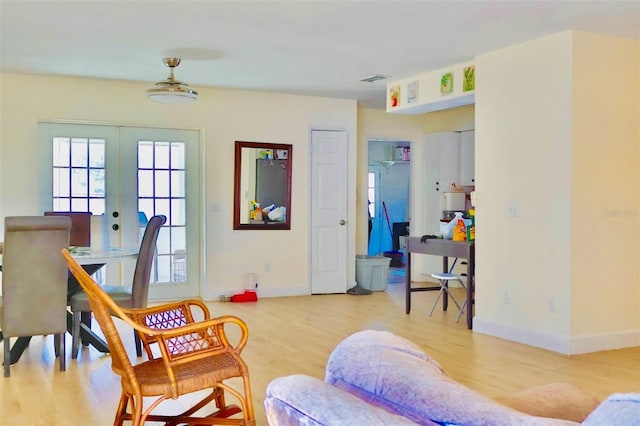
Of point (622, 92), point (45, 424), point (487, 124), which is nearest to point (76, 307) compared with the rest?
point (45, 424)

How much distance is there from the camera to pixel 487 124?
5.51 metres

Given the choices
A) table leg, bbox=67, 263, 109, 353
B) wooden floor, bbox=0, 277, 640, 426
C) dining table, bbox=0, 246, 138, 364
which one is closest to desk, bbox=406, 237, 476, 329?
wooden floor, bbox=0, 277, 640, 426

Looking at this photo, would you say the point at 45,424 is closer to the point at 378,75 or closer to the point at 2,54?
the point at 2,54

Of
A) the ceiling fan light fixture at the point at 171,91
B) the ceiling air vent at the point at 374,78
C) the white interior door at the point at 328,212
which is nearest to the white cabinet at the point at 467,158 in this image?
the white interior door at the point at 328,212

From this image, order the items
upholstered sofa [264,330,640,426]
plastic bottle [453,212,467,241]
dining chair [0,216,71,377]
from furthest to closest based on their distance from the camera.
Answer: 1. plastic bottle [453,212,467,241]
2. dining chair [0,216,71,377]
3. upholstered sofa [264,330,640,426]

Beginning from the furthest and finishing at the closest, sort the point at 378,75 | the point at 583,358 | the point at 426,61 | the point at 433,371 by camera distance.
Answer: the point at 378,75, the point at 426,61, the point at 583,358, the point at 433,371

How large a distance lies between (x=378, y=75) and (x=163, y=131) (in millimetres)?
2504

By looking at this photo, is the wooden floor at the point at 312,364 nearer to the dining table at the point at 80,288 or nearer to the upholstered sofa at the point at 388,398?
the dining table at the point at 80,288

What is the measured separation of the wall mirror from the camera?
24.5ft

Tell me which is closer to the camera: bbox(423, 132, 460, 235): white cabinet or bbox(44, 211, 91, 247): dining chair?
bbox(44, 211, 91, 247): dining chair

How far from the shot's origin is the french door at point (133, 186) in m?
6.68

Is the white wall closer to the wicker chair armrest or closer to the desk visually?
the desk

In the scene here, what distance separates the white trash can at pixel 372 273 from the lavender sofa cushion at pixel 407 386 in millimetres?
6829

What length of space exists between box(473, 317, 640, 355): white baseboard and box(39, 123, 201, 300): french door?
3.67m
